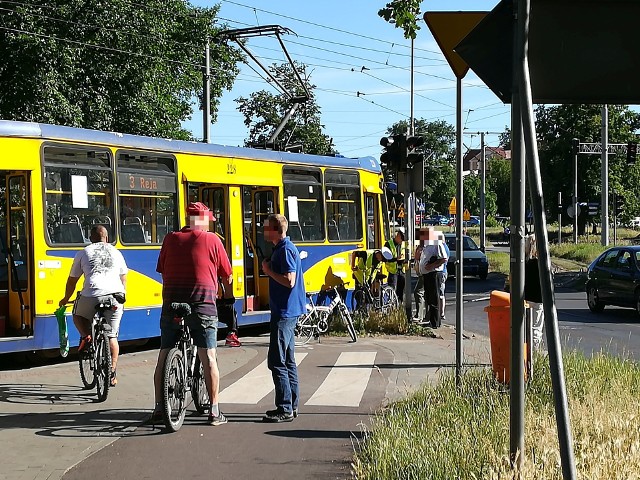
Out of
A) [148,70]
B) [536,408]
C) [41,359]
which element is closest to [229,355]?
[41,359]

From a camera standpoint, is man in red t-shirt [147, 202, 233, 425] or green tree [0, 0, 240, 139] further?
green tree [0, 0, 240, 139]

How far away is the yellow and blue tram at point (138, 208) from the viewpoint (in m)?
12.2

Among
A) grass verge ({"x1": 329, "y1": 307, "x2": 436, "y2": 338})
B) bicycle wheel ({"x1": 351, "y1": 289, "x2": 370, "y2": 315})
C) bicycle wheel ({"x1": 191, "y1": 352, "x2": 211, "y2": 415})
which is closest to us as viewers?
bicycle wheel ({"x1": 191, "y1": 352, "x2": 211, "y2": 415})

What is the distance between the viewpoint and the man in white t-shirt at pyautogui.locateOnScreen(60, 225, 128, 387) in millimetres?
10164

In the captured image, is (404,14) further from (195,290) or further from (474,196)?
(474,196)

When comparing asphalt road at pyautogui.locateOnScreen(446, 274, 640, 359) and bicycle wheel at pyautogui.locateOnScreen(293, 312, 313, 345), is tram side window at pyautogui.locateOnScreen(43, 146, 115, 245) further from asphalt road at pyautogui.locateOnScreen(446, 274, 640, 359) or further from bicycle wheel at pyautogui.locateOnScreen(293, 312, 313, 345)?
asphalt road at pyautogui.locateOnScreen(446, 274, 640, 359)

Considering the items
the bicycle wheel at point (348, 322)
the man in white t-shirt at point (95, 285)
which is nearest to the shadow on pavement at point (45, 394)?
the man in white t-shirt at point (95, 285)

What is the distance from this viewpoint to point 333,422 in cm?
877

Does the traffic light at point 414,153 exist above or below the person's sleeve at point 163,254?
above

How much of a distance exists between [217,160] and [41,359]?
170 inches

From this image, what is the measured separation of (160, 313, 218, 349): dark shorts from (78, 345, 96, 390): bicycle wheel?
1.84m

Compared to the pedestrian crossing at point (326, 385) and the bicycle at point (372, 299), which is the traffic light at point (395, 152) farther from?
the pedestrian crossing at point (326, 385)

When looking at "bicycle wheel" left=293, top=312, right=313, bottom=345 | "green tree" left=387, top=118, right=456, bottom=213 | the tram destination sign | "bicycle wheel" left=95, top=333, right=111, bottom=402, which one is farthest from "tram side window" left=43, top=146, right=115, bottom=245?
"green tree" left=387, top=118, right=456, bottom=213

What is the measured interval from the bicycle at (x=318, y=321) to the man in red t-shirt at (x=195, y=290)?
6.47 metres
